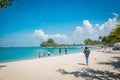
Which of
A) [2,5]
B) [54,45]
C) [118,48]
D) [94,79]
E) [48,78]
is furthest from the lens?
[54,45]

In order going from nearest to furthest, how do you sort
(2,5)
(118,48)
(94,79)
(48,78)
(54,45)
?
1. (94,79)
2. (48,78)
3. (2,5)
4. (118,48)
5. (54,45)

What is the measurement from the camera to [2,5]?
1234cm

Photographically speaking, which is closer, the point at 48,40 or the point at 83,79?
the point at 83,79

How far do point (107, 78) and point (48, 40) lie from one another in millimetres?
169245

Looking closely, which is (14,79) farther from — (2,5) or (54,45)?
(54,45)

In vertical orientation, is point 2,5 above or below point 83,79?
above

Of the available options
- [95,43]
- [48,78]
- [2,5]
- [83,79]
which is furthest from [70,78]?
[95,43]

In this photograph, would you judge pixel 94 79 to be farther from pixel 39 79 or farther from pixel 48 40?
pixel 48 40

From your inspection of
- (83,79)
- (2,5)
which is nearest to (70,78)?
(83,79)

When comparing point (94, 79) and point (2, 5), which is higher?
point (2, 5)

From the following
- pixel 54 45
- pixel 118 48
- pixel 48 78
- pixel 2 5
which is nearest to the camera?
→ pixel 48 78

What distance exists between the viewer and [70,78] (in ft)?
35.2

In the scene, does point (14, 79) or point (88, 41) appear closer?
point (14, 79)

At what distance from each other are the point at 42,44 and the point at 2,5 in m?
171
